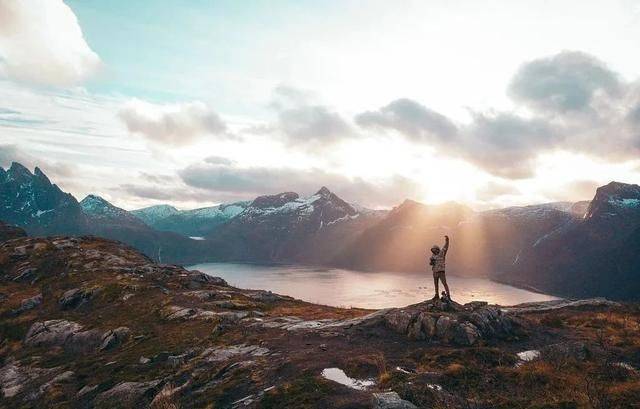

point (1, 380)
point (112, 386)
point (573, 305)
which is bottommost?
point (1, 380)

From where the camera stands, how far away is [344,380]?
65.7 feet

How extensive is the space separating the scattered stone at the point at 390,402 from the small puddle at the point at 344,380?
1.93 m

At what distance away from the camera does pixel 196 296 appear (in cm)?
5481

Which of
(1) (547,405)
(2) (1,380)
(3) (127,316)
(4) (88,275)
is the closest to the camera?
(1) (547,405)

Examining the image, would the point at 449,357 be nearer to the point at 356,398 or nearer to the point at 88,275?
the point at 356,398

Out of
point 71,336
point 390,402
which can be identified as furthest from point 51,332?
point 390,402

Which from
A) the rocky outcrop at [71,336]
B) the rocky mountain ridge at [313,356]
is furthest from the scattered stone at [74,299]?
the rocky outcrop at [71,336]

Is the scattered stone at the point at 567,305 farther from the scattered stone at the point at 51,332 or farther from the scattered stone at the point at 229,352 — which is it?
the scattered stone at the point at 51,332

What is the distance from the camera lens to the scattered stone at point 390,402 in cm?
1596

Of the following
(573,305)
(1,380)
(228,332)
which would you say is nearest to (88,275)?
(1,380)

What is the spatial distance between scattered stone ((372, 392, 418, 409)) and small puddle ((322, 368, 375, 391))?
6.32ft

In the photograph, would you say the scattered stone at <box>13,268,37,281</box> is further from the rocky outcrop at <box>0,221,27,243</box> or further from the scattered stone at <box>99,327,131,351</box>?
the rocky outcrop at <box>0,221,27,243</box>

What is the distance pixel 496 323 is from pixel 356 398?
1482cm

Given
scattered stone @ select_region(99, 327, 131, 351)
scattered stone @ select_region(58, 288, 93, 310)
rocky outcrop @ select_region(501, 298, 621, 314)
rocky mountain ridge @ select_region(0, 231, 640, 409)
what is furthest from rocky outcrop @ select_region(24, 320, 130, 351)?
rocky outcrop @ select_region(501, 298, 621, 314)
